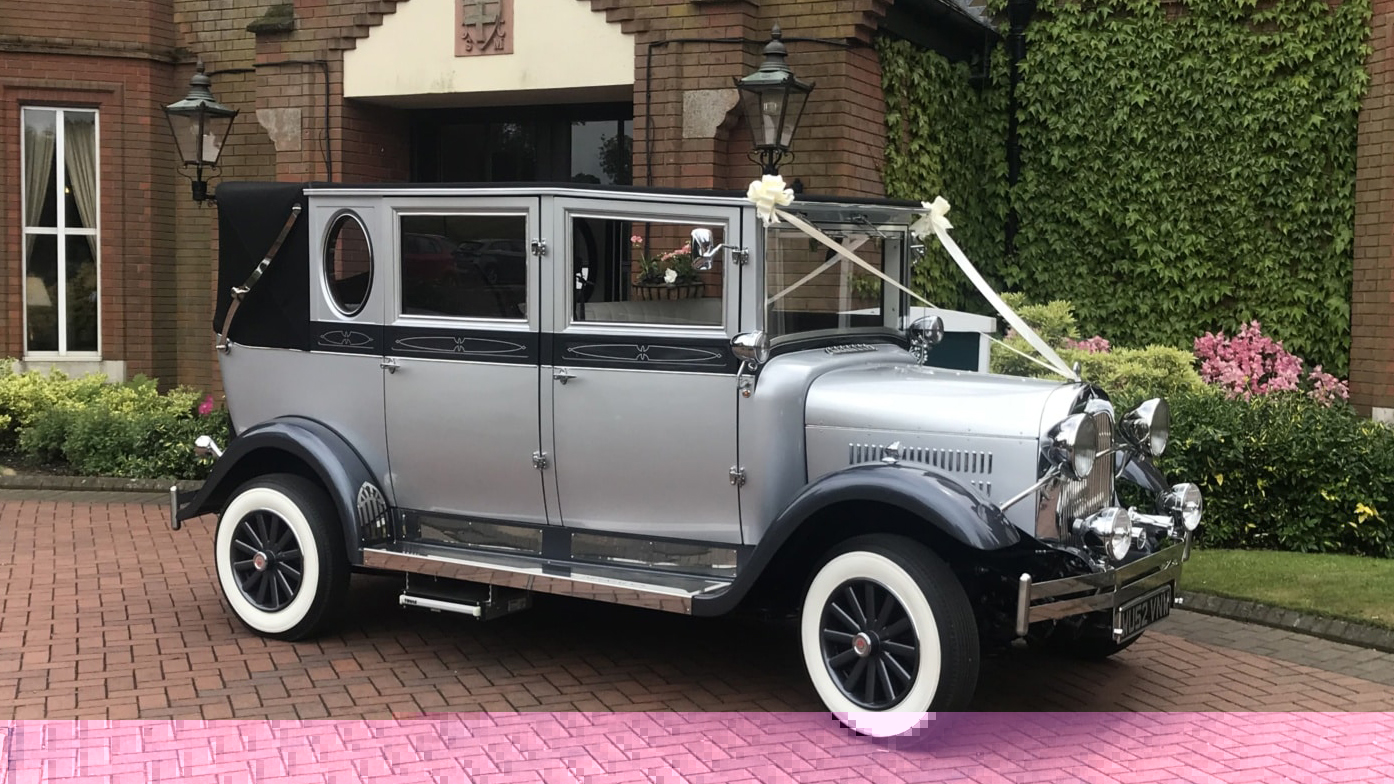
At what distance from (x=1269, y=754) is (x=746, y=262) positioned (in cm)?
268

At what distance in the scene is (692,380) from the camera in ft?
17.9

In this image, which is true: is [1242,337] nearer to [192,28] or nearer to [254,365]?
[254,365]

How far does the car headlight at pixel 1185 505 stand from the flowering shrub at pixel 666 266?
217 centimetres

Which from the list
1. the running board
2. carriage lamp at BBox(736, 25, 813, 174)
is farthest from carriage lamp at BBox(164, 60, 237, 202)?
the running board

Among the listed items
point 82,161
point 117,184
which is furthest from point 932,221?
point 82,161

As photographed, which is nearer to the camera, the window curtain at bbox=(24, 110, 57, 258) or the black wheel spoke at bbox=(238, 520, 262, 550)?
the black wheel spoke at bbox=(238, 520, 262, 550)

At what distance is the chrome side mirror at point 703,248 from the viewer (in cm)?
529

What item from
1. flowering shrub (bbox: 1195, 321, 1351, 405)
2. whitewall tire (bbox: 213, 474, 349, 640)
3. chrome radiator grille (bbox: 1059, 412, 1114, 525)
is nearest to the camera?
chrome radiator grille (bbox: 1059, 412, 1114, 525)

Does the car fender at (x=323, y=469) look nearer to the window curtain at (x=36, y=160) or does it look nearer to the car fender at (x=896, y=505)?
the car fender at (x=896, y=505)

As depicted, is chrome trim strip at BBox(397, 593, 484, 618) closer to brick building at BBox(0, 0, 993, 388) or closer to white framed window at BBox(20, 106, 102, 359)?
brick building at BBox(0, 0, 993, 388)

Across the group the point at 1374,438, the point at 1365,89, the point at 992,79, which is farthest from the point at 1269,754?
the point at 992,79

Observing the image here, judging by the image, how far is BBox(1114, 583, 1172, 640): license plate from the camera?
506 centimetres

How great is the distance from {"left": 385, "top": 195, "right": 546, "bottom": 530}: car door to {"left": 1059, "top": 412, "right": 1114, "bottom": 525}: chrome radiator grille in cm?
220

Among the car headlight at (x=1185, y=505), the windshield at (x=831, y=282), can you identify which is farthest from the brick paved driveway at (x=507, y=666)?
the windshield at (x=831, y=282)
